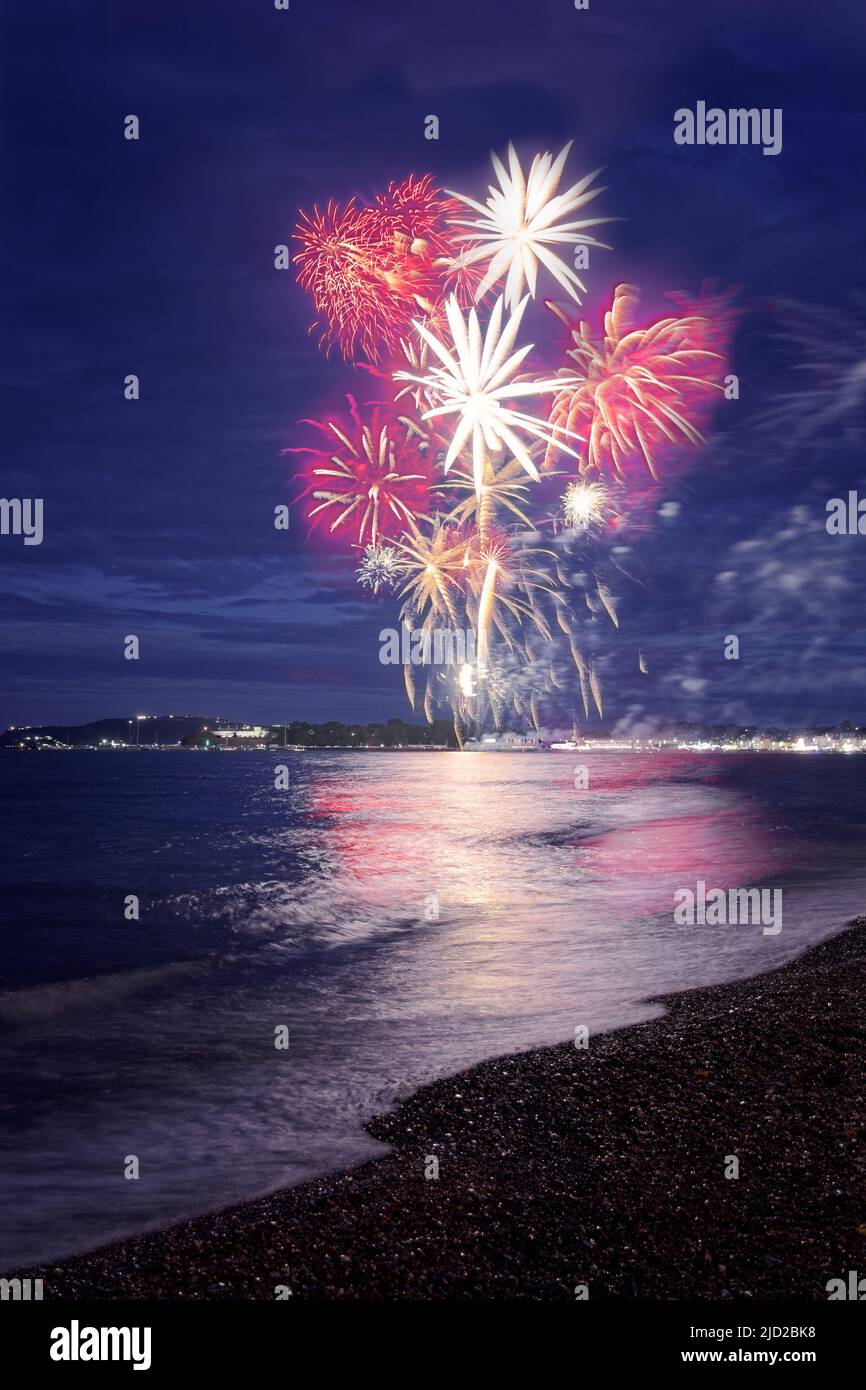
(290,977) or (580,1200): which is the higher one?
(580,1200)

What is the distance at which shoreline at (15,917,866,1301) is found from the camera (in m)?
5.55

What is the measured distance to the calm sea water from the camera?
9.10 metres

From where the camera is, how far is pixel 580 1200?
21.4 feet

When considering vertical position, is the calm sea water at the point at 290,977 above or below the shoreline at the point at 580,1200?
below

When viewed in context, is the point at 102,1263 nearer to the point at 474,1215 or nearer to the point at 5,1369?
the point at 5,1369

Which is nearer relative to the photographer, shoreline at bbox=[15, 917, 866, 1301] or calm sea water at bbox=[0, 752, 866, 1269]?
shoreline at bbox=[15, 917, 866, 1301]

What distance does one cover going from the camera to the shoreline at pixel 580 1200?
5.55m

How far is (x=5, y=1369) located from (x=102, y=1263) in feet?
4.54

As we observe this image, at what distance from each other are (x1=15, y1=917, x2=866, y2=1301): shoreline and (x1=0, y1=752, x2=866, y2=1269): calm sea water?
3.56ft

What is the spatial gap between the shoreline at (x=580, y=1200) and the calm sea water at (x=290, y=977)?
1.08 metres

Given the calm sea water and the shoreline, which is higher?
the shoreline

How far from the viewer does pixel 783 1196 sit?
246 inches

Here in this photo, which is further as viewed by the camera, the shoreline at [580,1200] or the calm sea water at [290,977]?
the calm sea water at [290,977]

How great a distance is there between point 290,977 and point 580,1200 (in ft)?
43.7
